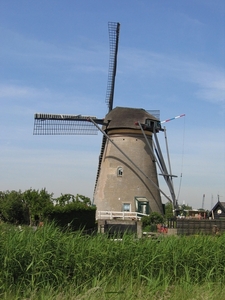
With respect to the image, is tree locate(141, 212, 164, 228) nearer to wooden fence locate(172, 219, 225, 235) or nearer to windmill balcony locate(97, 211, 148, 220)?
windmill balcony locate(97, 211, 148, 220)

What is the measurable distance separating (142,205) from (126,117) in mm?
4671

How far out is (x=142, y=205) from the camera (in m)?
26.0

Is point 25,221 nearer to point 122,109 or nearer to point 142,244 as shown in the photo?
point 122,109

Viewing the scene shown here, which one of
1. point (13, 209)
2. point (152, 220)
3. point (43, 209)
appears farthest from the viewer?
point (152, 220)

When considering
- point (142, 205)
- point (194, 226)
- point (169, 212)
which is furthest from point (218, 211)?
point (194, 226)

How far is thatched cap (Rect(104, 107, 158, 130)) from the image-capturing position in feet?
85.6

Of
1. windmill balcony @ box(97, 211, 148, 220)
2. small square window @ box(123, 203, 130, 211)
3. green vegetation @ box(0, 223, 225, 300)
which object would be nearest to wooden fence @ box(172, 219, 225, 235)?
windmill balcony @ box(97, 211, 148, 220)

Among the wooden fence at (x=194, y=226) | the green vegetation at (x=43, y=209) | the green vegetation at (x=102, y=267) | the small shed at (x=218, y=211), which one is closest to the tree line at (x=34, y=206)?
the green vegetation at (x=43, y=209)

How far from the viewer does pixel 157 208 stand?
2652cm

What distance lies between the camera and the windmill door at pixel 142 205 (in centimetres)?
2581

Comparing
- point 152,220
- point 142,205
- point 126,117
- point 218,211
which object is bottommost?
point 152,220

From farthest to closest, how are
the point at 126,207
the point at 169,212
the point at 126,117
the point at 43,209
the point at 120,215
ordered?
the point at 169,212
the point at 126,117
the point at 126,207
the point at 120,215
the point at 43,209

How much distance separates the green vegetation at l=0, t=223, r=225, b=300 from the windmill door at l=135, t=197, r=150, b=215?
17.2 metres

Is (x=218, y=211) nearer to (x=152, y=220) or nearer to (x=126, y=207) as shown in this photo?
Result: (x=126, y=207)
